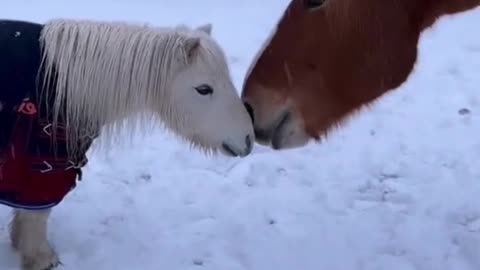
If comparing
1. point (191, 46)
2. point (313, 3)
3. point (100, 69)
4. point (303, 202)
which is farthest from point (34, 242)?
point (313, 3)

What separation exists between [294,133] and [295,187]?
1.28 metres

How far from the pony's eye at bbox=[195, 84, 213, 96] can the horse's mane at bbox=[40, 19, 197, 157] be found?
0.38 feet

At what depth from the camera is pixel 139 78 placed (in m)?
3.13

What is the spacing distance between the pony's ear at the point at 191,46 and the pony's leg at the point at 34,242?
0.88 metres

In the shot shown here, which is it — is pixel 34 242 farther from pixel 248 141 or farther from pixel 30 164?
pixel 248 141

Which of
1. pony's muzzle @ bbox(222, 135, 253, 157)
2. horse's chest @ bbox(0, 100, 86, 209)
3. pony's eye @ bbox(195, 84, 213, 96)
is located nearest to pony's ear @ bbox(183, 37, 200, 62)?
pony's eye @ bbox(195, 84, 213, 96)

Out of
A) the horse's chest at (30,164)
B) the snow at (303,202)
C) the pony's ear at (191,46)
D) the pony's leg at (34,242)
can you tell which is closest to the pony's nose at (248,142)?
the pony's ear at (191,46)

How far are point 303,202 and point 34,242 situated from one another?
4.50ft

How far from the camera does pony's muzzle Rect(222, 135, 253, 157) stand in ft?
10.4

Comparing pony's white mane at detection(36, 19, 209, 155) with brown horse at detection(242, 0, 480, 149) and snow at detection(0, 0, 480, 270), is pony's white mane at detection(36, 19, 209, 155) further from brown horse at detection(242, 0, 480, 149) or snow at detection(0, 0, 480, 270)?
snow at detection(0, 0, 480, 270)

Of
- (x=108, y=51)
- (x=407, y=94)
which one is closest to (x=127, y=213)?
(x=108, y=51)

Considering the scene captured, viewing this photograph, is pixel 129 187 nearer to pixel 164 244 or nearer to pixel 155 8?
pixel 164 244

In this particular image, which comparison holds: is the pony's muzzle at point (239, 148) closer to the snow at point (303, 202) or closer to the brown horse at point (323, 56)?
the brown horse at point (323, 56)

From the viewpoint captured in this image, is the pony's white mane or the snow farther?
the snow
